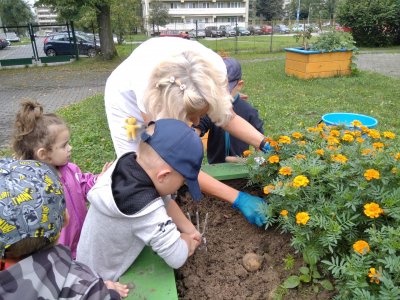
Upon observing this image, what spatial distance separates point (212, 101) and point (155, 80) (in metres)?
0.24

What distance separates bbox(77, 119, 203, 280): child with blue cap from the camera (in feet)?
3.80

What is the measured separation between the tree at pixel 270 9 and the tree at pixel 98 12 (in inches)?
2169

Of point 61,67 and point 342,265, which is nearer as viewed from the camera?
point 342,265

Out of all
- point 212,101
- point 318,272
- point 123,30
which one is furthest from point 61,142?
point 123,30

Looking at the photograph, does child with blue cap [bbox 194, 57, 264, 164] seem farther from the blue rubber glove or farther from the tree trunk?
the tree trunk

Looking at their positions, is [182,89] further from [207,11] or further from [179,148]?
[207,11]

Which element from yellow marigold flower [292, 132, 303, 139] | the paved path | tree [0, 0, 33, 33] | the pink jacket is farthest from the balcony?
yellow marigold flower [292, 132, 303, 139]

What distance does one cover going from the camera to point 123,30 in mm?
20000

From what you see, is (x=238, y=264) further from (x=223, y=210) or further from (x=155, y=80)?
(x=155, y=80)

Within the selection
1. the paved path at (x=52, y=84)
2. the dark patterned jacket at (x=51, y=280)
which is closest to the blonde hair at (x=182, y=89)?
the dark patterned jacket at (x=51, y=280)

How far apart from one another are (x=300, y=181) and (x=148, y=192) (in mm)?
583

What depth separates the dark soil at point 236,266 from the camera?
1.42 meters

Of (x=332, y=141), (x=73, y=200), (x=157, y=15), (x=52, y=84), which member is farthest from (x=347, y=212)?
(x=157, y=15)

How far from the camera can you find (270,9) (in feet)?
214
